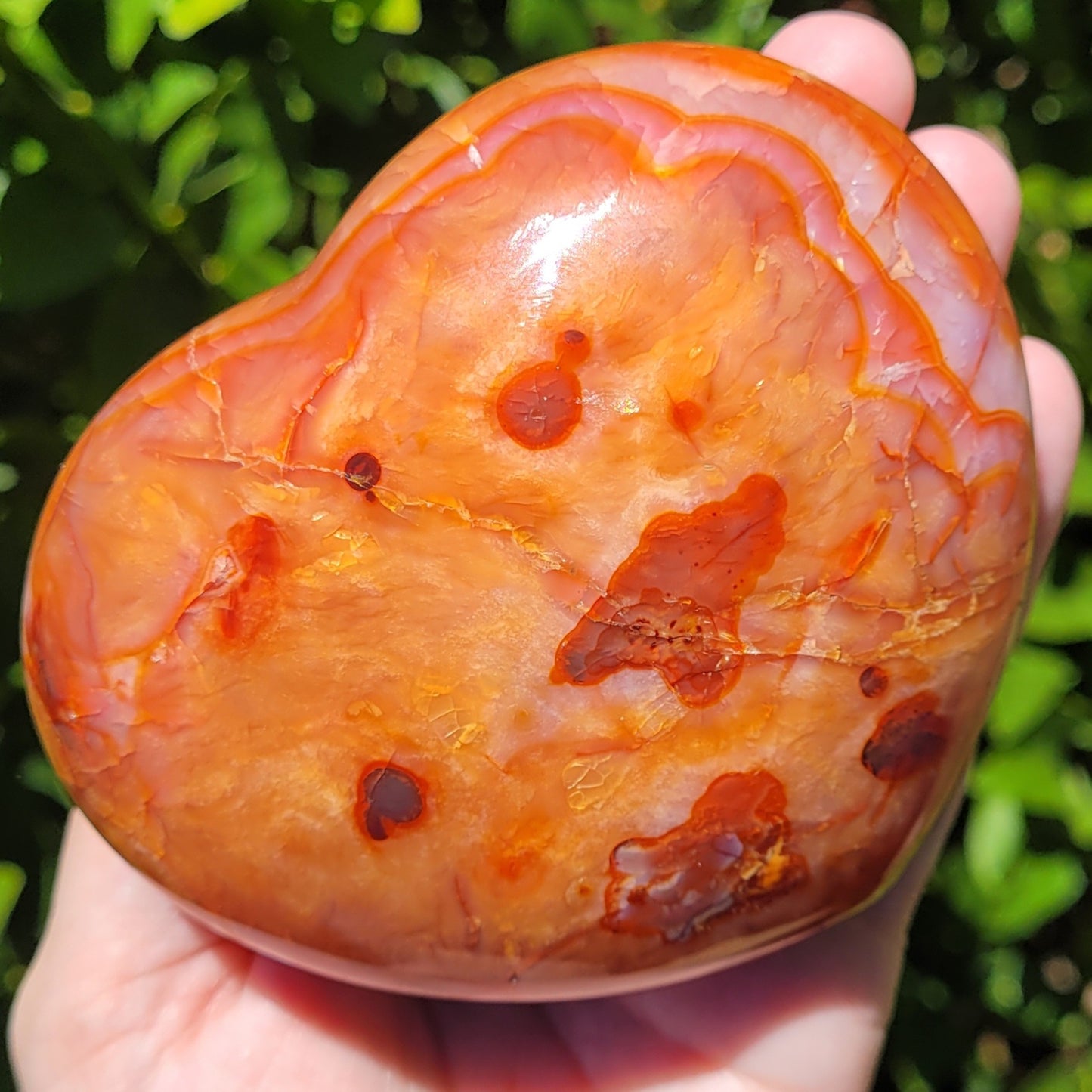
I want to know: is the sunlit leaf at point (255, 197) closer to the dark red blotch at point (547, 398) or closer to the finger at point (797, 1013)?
the dark red blotch at point (547, 398)

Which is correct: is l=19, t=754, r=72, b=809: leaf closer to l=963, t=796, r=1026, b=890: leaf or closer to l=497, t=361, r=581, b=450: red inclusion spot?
l=497, t=361, r=581, b=450: red inclusion spot

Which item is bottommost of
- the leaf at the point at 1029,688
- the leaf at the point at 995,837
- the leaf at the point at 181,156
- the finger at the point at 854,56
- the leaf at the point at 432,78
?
the leaf at the point at 995,837

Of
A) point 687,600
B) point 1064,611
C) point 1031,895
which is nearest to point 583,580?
point 687,600

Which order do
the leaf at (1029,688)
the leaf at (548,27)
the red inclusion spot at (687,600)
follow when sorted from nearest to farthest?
the red inclusion spot at (687,600) < the leaf at (548,27) < the leaf at (1029,688)

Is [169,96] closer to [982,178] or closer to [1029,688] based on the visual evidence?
[982,178]

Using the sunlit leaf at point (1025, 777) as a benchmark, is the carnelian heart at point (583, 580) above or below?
above

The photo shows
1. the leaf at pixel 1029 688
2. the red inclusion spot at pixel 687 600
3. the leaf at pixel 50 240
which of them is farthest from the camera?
the leaf at pixel 1029 688

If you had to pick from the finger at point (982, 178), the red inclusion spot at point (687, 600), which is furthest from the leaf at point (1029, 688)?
the red inclusion spot at point (687, 600)
